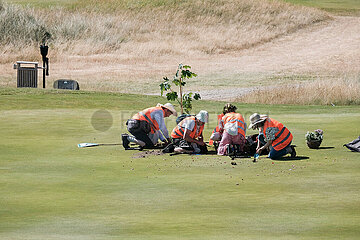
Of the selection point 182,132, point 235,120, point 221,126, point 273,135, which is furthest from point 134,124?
point 273,135

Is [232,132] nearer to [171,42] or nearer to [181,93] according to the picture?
[181,93]

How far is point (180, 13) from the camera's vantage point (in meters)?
80.6

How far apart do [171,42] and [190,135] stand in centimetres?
5309

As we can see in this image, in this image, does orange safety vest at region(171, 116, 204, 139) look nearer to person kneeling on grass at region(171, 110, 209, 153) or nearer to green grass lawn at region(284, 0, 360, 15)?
person kneeling on grass at region(171, 110, 209, 153)

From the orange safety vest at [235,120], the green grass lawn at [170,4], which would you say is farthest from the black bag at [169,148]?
the green grass lawn at [170,4]

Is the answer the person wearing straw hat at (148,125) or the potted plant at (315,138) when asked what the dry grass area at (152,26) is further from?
the potted plant at (315,138)

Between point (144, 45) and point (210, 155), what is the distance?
170 feet

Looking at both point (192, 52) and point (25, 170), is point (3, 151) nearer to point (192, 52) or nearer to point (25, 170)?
point (25, 170)

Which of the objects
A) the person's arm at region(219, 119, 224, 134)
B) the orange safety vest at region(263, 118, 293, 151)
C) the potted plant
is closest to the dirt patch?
the person's arm at region(219, 119, 224, 134)

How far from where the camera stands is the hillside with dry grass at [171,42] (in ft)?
181

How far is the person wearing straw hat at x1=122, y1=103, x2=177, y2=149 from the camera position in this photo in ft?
63.4

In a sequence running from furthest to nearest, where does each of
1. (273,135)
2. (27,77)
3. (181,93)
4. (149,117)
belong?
(27,77) → (181,93) → (149,117) → (273,135)

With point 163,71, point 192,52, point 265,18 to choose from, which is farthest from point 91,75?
point 265,18

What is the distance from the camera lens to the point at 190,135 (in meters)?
18.5
